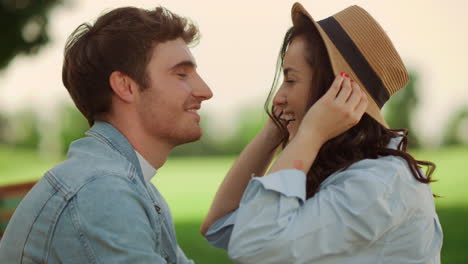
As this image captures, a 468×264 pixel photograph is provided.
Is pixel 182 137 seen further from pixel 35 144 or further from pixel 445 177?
pixel 35 144

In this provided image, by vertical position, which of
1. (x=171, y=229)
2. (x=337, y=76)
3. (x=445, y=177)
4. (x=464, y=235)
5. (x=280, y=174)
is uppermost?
(x=337, y=76)

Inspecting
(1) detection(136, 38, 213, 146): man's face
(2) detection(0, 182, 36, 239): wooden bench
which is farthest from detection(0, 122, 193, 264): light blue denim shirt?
(2) detection(0, 182, 36, 239): wooden bench

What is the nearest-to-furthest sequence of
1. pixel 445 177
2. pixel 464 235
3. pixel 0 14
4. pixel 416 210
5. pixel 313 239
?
1. pixel 313 239
2. pixel 416 210
3. pixel 464 235
4. pixel 0 14
5. pixel 445 177

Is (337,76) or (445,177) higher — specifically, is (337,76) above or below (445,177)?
above

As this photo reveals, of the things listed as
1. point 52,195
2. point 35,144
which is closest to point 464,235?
point 52,195

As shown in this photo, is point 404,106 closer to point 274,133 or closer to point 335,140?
point 274,133

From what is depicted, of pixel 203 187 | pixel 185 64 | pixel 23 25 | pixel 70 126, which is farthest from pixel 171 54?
pixel 70 126

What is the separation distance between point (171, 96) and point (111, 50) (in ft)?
1.04

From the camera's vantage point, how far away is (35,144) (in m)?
25.8

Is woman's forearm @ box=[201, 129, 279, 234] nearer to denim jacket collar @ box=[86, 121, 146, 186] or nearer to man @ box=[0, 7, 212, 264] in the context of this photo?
man @ box=[0, 7, 212, 264]

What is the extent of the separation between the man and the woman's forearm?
8.7 inches

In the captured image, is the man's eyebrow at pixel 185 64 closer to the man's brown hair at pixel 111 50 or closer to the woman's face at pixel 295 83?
the man's brown hair at pixel 111 50

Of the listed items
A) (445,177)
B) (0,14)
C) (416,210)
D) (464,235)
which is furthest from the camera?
(445,177)

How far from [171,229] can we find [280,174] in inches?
31.5
